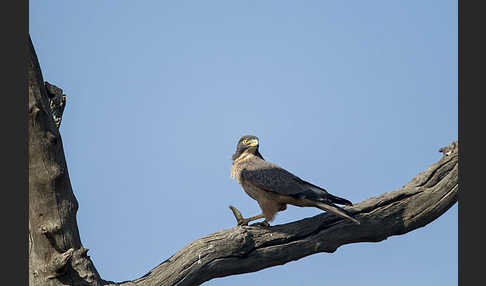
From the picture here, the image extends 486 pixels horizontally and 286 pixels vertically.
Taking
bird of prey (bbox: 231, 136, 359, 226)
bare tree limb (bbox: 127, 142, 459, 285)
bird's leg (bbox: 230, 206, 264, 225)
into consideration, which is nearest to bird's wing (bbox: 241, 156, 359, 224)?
bird of prey (bbox: 231, 136, 359, 226)

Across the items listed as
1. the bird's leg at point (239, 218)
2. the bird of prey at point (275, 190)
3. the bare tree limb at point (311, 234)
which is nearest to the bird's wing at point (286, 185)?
the bird of prey at point (275, 190)

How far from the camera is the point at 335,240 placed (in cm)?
588

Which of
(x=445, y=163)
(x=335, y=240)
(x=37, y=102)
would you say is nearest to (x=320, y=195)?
(x=335, y=240)

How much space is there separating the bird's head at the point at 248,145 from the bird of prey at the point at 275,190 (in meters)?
0.23

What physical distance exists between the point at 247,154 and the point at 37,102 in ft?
10.1

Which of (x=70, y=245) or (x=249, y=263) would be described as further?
(x=249, y=263)

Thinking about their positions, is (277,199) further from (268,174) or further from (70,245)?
(70,245)

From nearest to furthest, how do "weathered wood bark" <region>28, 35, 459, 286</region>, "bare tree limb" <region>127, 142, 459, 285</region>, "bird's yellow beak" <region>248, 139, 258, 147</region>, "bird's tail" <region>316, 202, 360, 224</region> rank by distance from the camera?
"weathered wood bark" <region>28, 35, 459, 286</region>, "bare tree limb" <region>127, 142, 459, 285</region>, "bird's tail" <region>316, 202, 360, 224</region>, "bird's yellow beak" <region>248, 139, 258, 147</region>

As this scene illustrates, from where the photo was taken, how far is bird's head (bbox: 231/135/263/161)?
6.81 metres

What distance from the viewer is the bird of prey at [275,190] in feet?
19.0

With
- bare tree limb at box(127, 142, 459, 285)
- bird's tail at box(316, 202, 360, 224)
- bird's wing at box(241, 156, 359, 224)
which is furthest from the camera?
bird's wing at box(241, 156, 359, 224)

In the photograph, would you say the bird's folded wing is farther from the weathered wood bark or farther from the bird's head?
the bird's head

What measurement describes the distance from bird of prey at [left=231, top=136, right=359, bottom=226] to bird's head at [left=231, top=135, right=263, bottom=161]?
226mm

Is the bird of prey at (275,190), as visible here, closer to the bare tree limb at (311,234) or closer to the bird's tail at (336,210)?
the bird's tail at (336,210)
